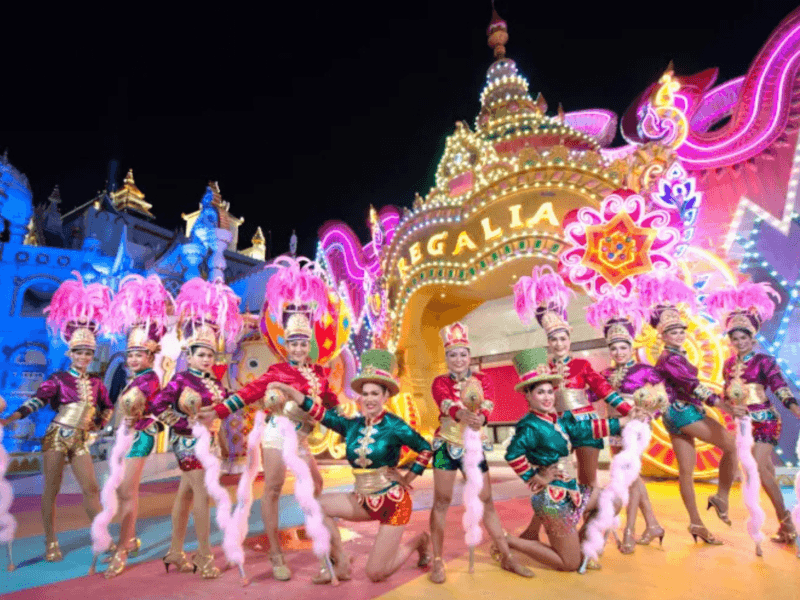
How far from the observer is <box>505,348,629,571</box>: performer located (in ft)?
9.57

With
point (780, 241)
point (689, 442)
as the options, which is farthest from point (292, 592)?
point (780, 241)

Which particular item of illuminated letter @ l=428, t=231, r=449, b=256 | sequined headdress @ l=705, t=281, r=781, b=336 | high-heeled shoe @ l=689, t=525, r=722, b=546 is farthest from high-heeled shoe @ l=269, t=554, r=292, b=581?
illuminated letter @ l=428, t=231, r=449, b=256

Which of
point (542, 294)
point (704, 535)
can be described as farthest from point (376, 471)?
point (704, 535)

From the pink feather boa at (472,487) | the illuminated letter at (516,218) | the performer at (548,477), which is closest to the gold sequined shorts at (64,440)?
the pink feather boa at (472,487)

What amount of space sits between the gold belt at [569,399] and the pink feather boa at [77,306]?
3.85 meters

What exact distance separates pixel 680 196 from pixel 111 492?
7681 millimetres

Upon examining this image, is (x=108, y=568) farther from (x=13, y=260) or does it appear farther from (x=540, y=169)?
(x=13, y=260)

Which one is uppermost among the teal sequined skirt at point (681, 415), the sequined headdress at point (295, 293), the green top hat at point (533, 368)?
the sequined headdress at point (295, 293)

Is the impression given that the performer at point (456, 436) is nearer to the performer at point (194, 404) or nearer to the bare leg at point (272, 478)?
the bare leg at point (272, 478)

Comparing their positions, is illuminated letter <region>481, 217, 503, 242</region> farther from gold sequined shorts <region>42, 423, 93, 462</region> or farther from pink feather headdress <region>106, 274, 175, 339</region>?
gold sequined shorts <region>42, 423, 93, 462</region>

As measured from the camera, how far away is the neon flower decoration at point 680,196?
665 cm

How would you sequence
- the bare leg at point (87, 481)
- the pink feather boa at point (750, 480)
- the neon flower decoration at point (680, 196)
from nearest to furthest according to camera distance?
1. the pink feather boa at point (750, 480)
2. the bare leg at point (87, 481)
3. the neon flower decoration at point (680, 196)

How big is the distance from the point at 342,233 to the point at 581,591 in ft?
32.3

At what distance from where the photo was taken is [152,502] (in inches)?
244
